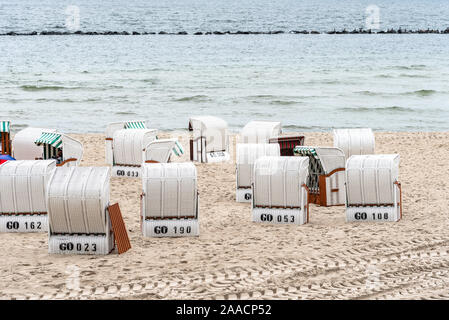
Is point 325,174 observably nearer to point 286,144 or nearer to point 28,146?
point 286,144

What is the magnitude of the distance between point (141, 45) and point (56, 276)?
3387 inches

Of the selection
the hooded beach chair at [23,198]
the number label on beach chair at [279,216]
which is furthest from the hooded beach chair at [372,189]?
the hooded beach chair at [23,198]

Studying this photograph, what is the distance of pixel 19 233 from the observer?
48.9 feet

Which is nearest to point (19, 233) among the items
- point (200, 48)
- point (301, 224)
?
point (301, 224)

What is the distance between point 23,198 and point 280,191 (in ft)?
17.1

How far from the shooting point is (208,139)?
23578mm

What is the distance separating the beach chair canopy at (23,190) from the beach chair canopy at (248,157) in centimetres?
493

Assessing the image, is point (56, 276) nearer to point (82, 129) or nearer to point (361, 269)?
point (361, 269)

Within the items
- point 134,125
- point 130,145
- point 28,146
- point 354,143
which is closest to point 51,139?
point 28,146

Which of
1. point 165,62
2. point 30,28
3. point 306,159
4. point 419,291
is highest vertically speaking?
point 30,28

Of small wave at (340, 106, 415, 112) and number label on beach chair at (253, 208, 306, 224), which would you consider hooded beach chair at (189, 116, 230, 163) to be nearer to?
number label on beach chair at (253, 208, 306, 224)

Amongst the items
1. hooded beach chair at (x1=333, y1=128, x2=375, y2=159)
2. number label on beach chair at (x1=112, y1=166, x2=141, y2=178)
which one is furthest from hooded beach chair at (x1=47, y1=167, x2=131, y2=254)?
hooded beach chair at (x1=333, y1=128, x2=375, y2=159)

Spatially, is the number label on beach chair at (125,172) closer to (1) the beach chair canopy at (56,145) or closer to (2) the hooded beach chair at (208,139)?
(1) the beach chair canopy at (56,145)

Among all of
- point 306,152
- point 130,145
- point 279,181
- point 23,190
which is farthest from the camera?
point 130,145
